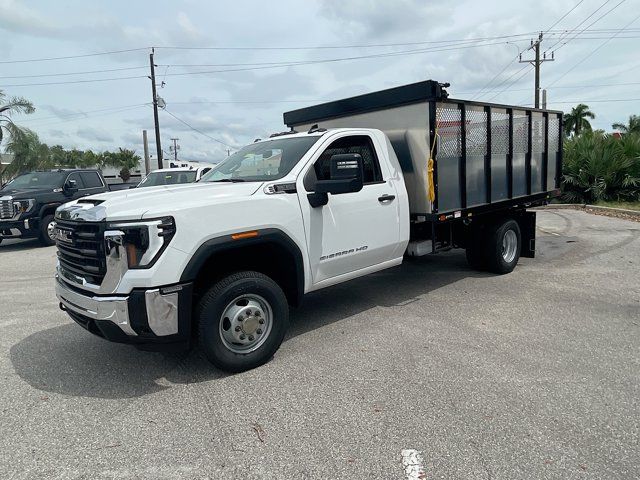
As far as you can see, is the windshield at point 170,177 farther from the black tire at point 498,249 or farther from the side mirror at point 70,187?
the black tire at point 498,249

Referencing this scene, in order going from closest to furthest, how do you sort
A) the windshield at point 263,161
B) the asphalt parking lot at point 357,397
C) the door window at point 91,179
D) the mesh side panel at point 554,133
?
the asphalt parking lot at point 357,397 < the windshield at point 263,161 < the mesh side panel at point 554,133 < the door window at point 91,179

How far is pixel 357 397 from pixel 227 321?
1.22 meters

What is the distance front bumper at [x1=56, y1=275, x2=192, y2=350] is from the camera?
355 centimetres

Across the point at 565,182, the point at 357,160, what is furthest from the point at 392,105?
the point at 565,182

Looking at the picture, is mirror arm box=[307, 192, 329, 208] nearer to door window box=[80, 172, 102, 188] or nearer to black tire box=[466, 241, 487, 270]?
black tire box=[466, 241, 487, 270]

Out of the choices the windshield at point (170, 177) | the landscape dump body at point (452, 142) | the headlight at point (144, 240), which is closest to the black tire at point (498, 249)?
the landscape dump body at point (452, 142)

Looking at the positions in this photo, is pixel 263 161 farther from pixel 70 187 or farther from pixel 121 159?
pixel 121 159

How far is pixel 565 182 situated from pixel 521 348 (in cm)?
1529

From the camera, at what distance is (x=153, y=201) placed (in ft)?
12.5

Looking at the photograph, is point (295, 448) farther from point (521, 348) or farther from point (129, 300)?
point (521, 348)

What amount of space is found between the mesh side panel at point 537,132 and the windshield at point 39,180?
37.4 ft

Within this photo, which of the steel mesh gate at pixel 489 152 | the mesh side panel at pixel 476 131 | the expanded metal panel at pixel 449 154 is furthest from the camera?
the mesh side panel at pixel 476 131

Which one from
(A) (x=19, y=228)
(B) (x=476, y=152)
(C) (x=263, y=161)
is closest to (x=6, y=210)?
(A) (x=19, y=228)

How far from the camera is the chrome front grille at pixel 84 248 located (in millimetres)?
3676
